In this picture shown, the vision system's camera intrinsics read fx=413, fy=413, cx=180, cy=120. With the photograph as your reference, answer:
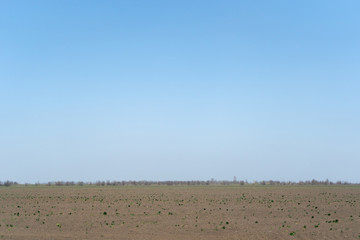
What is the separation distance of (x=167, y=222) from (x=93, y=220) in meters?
5.71

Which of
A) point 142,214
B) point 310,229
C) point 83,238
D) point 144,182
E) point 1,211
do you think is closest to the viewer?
point 83,238

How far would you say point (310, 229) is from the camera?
26.8m

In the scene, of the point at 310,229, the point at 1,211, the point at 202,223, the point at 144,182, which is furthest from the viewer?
the point at 144,182

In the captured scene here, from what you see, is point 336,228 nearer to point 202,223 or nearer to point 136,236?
point 202,223

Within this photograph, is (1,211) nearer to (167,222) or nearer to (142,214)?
(142,214)

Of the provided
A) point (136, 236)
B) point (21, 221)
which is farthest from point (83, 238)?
point (21, 221)

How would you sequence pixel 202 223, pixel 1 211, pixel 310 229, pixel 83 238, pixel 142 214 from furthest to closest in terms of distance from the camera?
pixel 1 211, pixel 142 214, pixel 202 223, pixel 310 229, pixel 83 238

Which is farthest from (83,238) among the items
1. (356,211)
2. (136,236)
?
(356,211)

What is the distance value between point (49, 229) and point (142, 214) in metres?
9.59

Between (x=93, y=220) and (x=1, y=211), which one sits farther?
(x=1, y=211)

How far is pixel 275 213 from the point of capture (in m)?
35.6

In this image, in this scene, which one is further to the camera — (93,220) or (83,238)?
(93,220)

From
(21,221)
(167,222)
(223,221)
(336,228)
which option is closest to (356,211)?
(336,228)

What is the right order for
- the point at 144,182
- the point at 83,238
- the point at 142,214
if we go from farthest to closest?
1. the point at 144,182
2. the point at 142,214
3. the point at 83,238
